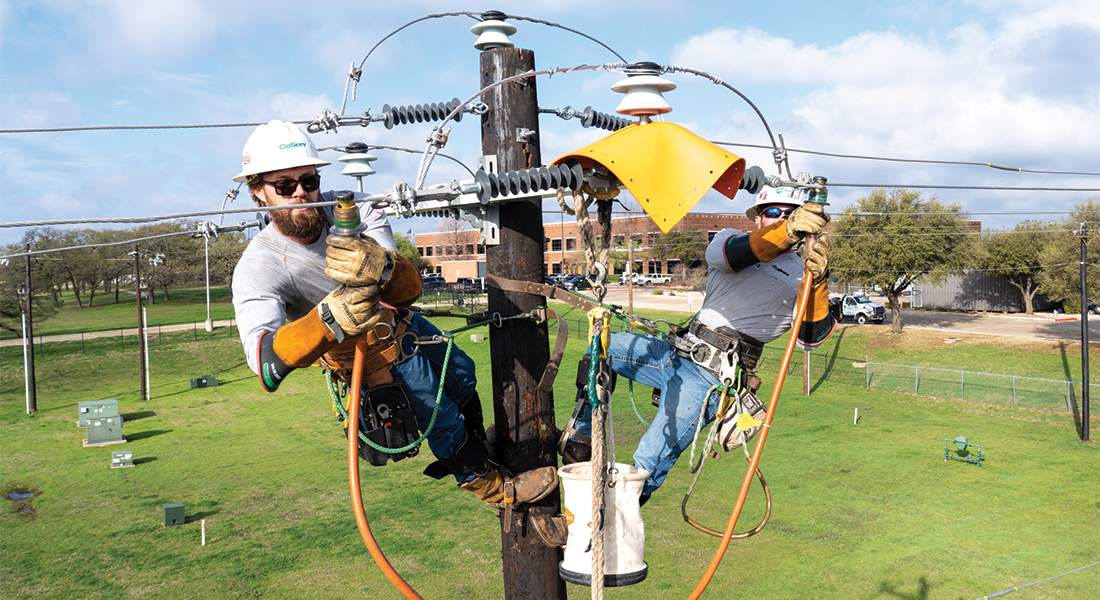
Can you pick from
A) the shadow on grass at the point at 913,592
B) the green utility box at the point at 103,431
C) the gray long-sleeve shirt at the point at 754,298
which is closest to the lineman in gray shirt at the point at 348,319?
the gray long-sleeve shirt at the point at 754,298

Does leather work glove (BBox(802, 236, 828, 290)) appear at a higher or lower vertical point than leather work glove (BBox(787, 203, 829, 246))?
lower

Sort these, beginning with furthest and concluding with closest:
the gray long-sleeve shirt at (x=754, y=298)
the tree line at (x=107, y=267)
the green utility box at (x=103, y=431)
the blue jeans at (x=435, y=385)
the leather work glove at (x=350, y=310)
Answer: the tree line at (x=107, y=267) < the green utility box at (x=103, y=431) < the gray long-sleeve shirt at (x=754, y=298) < the blue jeans at (x=435, y=385) < the leather work glove at (x=350, y=310)

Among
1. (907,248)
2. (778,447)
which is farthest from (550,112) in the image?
(907,248)

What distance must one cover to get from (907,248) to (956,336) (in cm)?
505

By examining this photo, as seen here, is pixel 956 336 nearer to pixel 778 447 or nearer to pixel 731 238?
pixel 778 447

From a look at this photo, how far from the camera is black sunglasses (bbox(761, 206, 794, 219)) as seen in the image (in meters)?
5.13

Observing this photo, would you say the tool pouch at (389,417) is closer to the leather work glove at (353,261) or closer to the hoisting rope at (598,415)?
the hoisting rope at (598,415)

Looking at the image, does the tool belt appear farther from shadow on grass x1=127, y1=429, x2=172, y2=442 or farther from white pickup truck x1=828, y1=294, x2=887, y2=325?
white pickup truck x1=828, y1=294, x2=887, y2=325

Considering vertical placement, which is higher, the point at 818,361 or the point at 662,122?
the point at 662,122

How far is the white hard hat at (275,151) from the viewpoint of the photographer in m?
3.60

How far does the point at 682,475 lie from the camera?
23047 millimetres

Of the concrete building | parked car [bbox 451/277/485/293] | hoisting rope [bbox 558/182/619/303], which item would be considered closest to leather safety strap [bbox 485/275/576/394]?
hoisting rope [bbox 558/182/619/303]

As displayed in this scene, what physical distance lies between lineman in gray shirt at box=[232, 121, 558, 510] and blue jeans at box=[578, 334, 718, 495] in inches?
37.0

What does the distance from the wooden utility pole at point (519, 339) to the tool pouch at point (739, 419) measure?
1363mm
